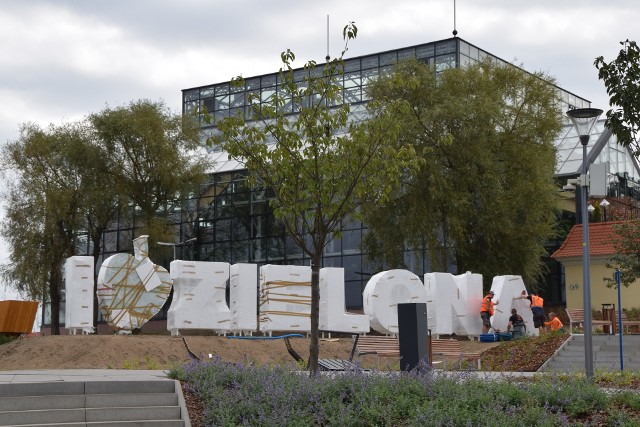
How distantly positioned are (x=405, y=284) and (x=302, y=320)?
3503mm

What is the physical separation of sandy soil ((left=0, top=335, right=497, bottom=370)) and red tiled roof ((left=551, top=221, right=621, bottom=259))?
1446cm

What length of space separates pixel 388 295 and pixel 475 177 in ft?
28.1

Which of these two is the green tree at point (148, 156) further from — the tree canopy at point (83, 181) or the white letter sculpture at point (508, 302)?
the white letter sculpture at point (508, 302)

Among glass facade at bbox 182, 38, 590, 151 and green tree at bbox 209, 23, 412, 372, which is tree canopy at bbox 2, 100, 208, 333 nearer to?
glass facade at bbox 182, 38, 590, 151

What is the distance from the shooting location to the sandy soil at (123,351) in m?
24.4

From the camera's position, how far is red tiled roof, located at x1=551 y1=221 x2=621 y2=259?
124 feet

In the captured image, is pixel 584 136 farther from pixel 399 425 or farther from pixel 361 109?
pixel 361 109

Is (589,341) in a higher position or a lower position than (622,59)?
lower

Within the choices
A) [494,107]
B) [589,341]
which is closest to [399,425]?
[589,341]

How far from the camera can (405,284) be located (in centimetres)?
3075

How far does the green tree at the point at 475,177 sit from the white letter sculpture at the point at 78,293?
12751mm

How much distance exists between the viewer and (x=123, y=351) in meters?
25.2

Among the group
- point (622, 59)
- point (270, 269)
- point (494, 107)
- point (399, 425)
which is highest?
point (494, 107)

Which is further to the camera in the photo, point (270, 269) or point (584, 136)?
point (270, 269)
